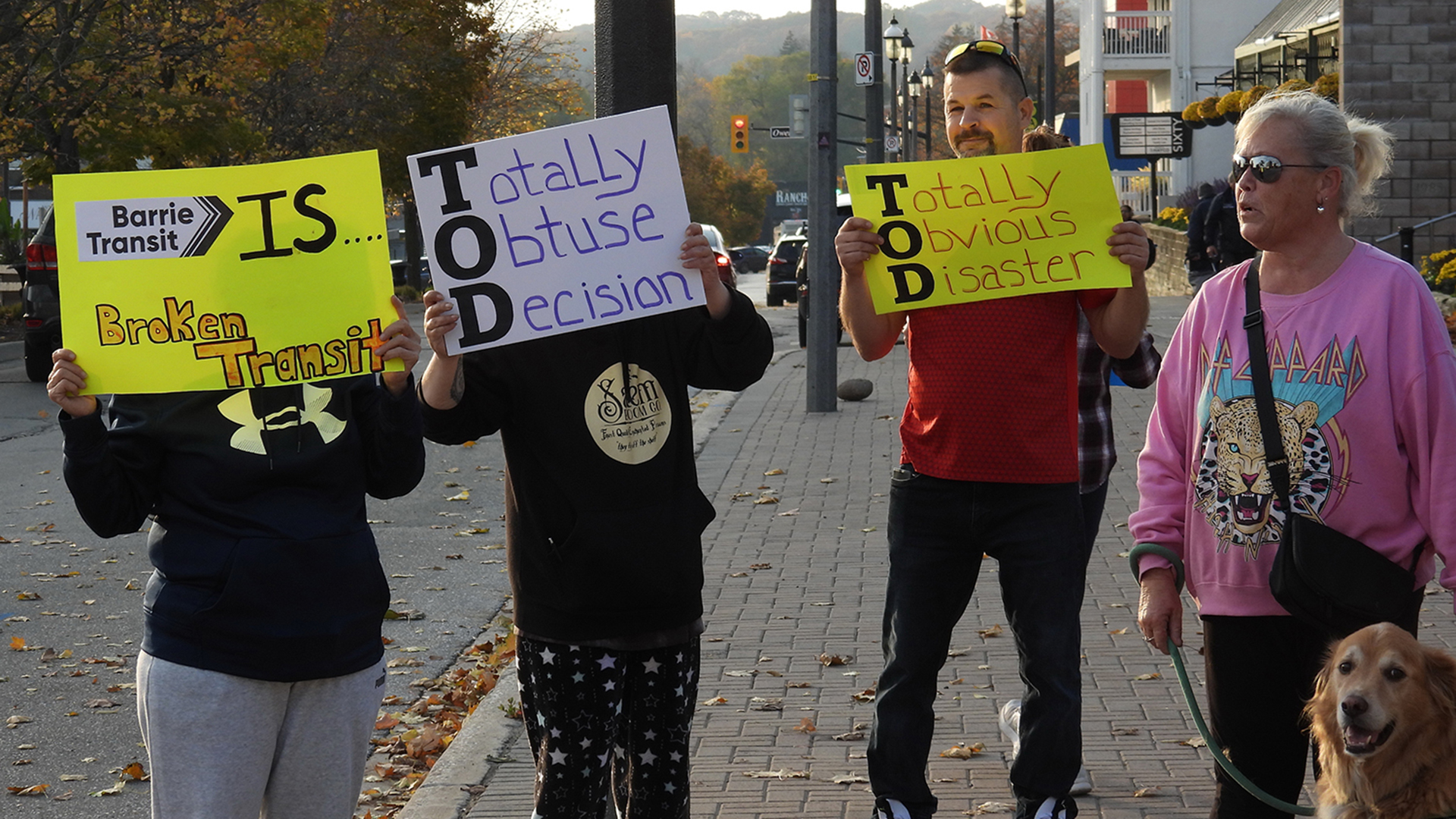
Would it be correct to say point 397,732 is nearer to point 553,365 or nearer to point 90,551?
→ point 553,365

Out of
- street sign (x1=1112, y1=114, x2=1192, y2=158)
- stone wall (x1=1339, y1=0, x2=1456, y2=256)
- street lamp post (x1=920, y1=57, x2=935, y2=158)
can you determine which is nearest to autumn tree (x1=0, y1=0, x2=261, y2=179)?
stone wall (x1=1339, y1=0, x2=1456, y2=256)

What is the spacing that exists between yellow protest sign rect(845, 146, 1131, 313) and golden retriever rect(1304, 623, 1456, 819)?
1.28 metres

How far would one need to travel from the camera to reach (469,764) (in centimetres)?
517

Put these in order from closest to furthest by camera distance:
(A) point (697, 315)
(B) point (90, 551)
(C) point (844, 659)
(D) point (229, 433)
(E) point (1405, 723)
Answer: (E) point (1405, 723) → (D) point (229, 433) → (A) point (697, 315) → (C) point (844, 659) → (B) point (90, 551)

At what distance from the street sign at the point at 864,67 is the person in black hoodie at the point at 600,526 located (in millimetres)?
19482

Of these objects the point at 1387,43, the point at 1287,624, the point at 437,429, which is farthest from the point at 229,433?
the point at 1387,43

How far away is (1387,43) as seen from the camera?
2102 cm

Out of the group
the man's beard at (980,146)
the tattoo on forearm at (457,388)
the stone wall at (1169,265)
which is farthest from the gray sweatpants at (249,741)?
the stone wall at (1169,265)

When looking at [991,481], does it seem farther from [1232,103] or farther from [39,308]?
[1232,103]

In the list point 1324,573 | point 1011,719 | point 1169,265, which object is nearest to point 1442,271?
point 1169,265

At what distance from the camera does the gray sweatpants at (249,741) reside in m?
2.97

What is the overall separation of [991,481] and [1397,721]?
1.21m

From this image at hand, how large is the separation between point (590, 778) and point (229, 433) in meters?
1.09

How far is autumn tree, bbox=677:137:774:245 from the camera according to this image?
3073 inches
